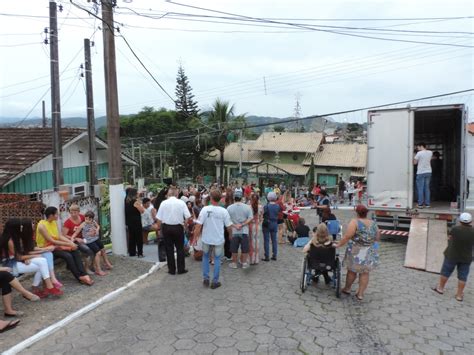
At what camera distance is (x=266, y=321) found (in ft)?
16.9

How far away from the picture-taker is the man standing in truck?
34.2 ft

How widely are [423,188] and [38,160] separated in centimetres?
1085

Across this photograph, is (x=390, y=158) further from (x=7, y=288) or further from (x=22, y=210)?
(x=7, y=288)

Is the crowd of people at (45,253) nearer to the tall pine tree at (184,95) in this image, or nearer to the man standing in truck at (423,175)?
the man standing in truck at (423,175)

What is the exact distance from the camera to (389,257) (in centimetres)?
920

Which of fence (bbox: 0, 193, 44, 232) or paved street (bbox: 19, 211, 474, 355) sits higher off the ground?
fence (bbox: 0, 193, 44, 232)

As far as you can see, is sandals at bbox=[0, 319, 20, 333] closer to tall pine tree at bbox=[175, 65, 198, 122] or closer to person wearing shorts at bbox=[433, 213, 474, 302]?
person wearing shorts at bbox=[433, 213, 474, 302]

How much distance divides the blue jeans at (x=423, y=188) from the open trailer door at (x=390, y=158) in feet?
2.14

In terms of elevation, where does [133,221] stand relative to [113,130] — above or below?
below

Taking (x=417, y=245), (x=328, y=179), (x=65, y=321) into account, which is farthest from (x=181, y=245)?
(x=328, y=179)

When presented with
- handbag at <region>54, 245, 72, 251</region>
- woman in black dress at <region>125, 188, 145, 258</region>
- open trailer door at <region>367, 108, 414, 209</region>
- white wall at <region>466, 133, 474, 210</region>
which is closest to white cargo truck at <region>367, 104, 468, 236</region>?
open trailer door at <region>367, 108, 414, 209</region>

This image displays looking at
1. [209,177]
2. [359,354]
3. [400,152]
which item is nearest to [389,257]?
[400,152]

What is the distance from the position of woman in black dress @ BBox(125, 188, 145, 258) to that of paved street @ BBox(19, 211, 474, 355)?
5.34 ft

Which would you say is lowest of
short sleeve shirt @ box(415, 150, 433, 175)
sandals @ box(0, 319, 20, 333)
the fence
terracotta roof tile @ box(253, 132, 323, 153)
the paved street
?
the paved street
